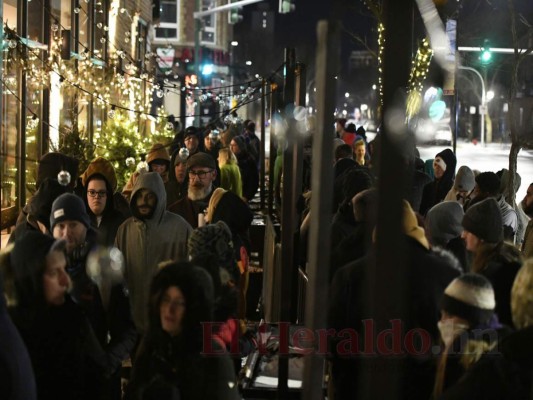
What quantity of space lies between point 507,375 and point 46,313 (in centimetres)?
214

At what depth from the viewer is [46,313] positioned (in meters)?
4.89

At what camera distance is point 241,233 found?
848 cm

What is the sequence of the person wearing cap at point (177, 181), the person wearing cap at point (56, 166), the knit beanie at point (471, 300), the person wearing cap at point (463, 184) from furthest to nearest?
the person wearing cap at point (177, 181) < the person wearing cap at point (463, 184) < the person wearing cap at point (56, 166) < the knit beanie at point (471, 300)

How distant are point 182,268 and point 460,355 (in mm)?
1296

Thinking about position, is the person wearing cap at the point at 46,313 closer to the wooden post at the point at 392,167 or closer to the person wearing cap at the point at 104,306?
the person wearing cap at the point at 104,306

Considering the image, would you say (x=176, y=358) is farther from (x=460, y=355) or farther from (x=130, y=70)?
(x=130, y=70)

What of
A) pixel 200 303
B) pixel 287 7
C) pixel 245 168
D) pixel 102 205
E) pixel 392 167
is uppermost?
pixel 287 7

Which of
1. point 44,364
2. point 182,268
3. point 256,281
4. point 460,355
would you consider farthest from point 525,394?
point 256,281

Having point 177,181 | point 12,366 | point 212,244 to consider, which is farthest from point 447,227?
point 177,181

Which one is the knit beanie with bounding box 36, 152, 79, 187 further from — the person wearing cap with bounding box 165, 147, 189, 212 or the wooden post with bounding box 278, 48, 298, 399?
the person wearing cap with bounding box 165, 147, 189, 212

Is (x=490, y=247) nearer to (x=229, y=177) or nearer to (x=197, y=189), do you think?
(x=197, y=189)

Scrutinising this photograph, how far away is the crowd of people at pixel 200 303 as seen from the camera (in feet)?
14.8

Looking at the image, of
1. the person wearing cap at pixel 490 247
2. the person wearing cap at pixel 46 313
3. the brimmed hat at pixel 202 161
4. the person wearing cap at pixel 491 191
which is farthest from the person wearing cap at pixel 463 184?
the person wearing cap at pixel 46 313

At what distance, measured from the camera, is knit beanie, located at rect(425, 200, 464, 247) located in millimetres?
7406
